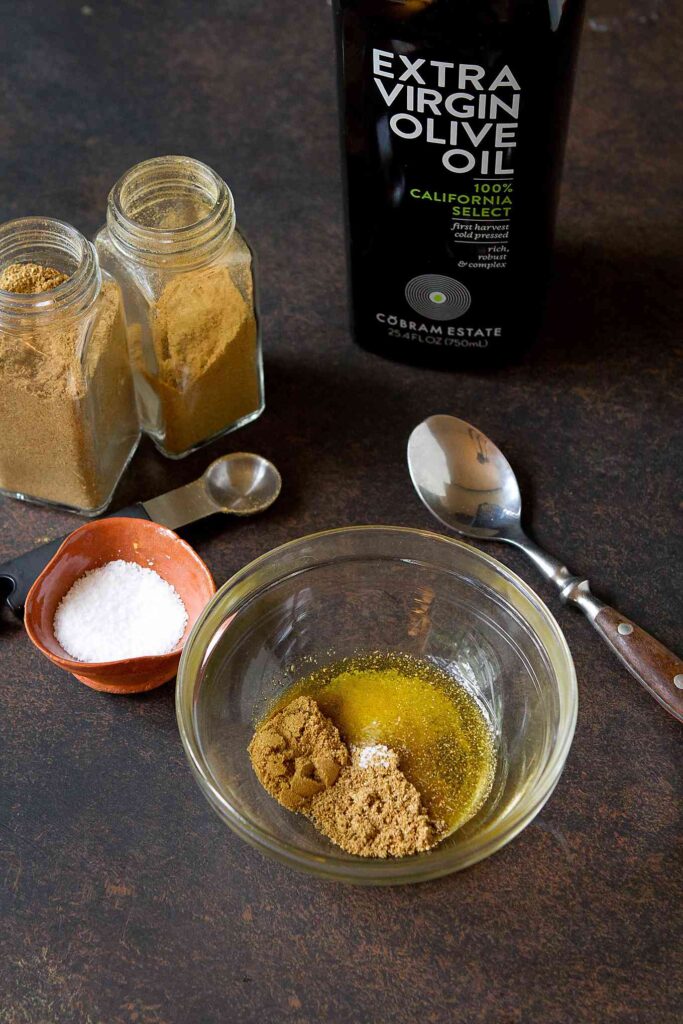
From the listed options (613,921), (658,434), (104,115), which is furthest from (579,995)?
(104,115)

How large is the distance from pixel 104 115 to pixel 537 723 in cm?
80

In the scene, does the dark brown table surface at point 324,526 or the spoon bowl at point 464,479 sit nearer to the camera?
the dark brown table surface at point 324,526

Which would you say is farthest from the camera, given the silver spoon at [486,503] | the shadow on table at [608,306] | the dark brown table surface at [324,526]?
the shadow on table at [608,306]

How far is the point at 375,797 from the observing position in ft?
2.28

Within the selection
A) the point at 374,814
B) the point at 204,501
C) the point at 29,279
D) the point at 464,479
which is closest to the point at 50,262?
the point at 29,279

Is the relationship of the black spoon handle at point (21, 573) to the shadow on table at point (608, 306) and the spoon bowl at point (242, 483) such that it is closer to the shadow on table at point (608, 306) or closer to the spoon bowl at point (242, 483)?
the spoon bowl at point (242, 483)

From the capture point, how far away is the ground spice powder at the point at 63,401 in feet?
2.59

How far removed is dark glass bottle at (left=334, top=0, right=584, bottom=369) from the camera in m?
0.75

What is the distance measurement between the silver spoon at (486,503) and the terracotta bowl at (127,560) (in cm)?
20

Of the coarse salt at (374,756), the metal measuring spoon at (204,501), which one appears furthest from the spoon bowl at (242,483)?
the coarse salt at (374,756)

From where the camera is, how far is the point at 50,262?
83 centimetres

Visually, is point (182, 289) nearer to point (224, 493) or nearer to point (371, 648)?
point (224, 493)

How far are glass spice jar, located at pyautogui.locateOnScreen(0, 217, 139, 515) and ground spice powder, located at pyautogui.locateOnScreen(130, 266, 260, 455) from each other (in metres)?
0.03

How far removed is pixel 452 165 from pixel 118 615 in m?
0.40
